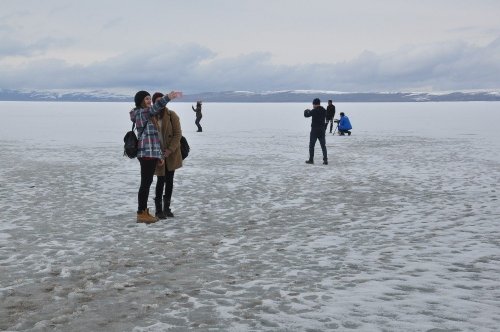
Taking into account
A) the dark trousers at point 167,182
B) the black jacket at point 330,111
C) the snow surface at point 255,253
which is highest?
the black jacket at point 330,111

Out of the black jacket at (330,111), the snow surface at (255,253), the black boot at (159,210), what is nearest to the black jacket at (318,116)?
the snow surface at (255,253)

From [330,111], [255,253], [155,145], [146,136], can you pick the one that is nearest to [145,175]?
[155,145]

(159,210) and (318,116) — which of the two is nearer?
(159,210)

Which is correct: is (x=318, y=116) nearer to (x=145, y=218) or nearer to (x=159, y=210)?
(x=159, y=210)

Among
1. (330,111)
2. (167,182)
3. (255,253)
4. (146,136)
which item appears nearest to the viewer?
(255,253)

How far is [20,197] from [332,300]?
294 inches

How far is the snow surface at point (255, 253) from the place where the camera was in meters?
4.54

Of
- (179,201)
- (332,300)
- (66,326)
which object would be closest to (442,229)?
(332,300)

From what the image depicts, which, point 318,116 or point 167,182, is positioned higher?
point 318,116

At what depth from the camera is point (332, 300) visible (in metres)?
4.89

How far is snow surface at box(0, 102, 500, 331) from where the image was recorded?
454cm

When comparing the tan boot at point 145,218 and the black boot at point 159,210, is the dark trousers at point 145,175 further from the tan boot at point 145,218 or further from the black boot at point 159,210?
the black boot at point 159,210

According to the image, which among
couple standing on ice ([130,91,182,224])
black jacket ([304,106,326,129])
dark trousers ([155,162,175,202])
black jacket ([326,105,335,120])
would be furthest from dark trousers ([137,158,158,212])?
black jacket ([326,105,335,120])

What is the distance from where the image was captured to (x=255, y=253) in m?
6.56
